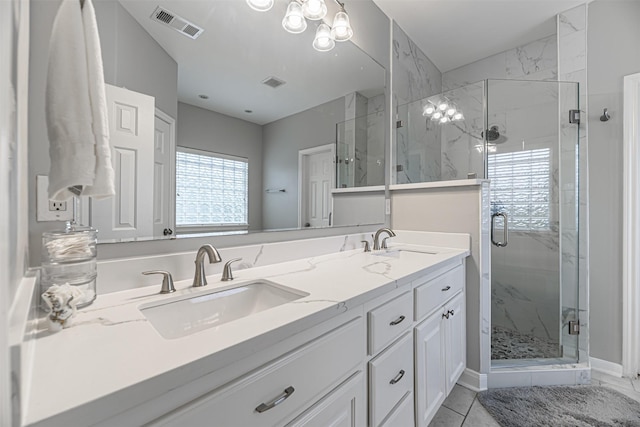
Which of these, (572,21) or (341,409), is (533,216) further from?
(341,409)

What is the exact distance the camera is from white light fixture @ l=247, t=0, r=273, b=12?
1280mm

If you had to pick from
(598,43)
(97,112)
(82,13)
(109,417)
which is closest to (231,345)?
(109,417)

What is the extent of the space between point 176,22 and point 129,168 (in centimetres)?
59

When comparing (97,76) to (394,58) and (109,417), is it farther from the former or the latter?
(394,58)

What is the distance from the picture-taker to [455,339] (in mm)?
1622

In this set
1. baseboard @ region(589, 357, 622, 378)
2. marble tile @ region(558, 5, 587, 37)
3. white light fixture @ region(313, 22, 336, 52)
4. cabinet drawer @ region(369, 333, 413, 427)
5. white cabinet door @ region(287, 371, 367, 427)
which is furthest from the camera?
marble tile @ region(558, 5, 587, 37)

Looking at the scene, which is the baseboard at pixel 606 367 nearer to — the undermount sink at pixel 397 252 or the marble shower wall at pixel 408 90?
the undermount sink at pixel 397 252

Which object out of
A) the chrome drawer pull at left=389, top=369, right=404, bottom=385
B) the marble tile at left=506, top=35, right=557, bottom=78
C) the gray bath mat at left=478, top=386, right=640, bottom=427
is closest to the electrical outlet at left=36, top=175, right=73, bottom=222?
the chrome drawer pull at left=389, top=369, right=404, bottom=385

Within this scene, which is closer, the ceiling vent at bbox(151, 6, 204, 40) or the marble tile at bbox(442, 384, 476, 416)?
the ceiling vent at bbox(151, 6, 204, 40)

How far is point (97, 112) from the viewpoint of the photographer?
61 cm

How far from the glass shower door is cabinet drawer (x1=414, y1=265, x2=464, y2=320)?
70 cm

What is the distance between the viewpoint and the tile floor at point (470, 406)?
1.51 meters

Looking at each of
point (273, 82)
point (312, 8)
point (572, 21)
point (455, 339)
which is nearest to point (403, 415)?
point (455, 339)

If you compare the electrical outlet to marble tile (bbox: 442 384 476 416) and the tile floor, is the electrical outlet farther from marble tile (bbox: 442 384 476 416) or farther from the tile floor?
marble tile (bbox: 442 384 476 416)
